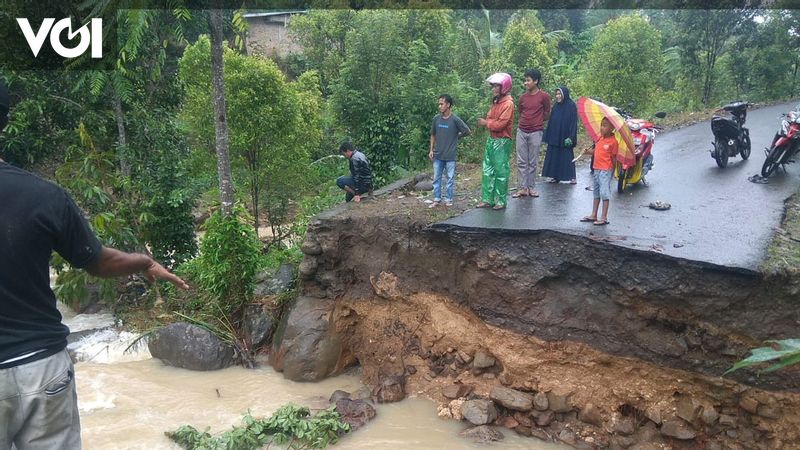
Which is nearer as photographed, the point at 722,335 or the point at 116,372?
the point at 722,335

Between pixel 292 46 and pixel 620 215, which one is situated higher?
pixel 292 46

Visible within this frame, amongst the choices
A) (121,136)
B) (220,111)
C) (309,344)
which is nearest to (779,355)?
(309,344)

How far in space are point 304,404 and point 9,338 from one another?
5.57 m

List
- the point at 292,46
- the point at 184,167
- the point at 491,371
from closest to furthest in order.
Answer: the point at 491,371 → the point at 184,167 → the point at 292,46

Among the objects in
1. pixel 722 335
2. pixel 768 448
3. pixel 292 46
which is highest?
pixel 292 46

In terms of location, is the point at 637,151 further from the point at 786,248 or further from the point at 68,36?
the point at 68,36

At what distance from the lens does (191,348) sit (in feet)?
28.3

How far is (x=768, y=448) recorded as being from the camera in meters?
5.79

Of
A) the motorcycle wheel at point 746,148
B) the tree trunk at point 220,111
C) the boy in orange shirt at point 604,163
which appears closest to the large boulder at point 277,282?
the tree trunk at point 220,111

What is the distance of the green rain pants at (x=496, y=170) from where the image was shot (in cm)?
766

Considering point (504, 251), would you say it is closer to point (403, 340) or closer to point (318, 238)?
point (403, 340)

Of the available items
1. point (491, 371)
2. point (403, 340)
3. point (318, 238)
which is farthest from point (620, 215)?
point (318, 238)

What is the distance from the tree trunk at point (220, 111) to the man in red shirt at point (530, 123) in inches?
173

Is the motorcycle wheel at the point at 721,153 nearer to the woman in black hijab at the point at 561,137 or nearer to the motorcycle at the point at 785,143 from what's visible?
the motorcycle at the point at 785,143
